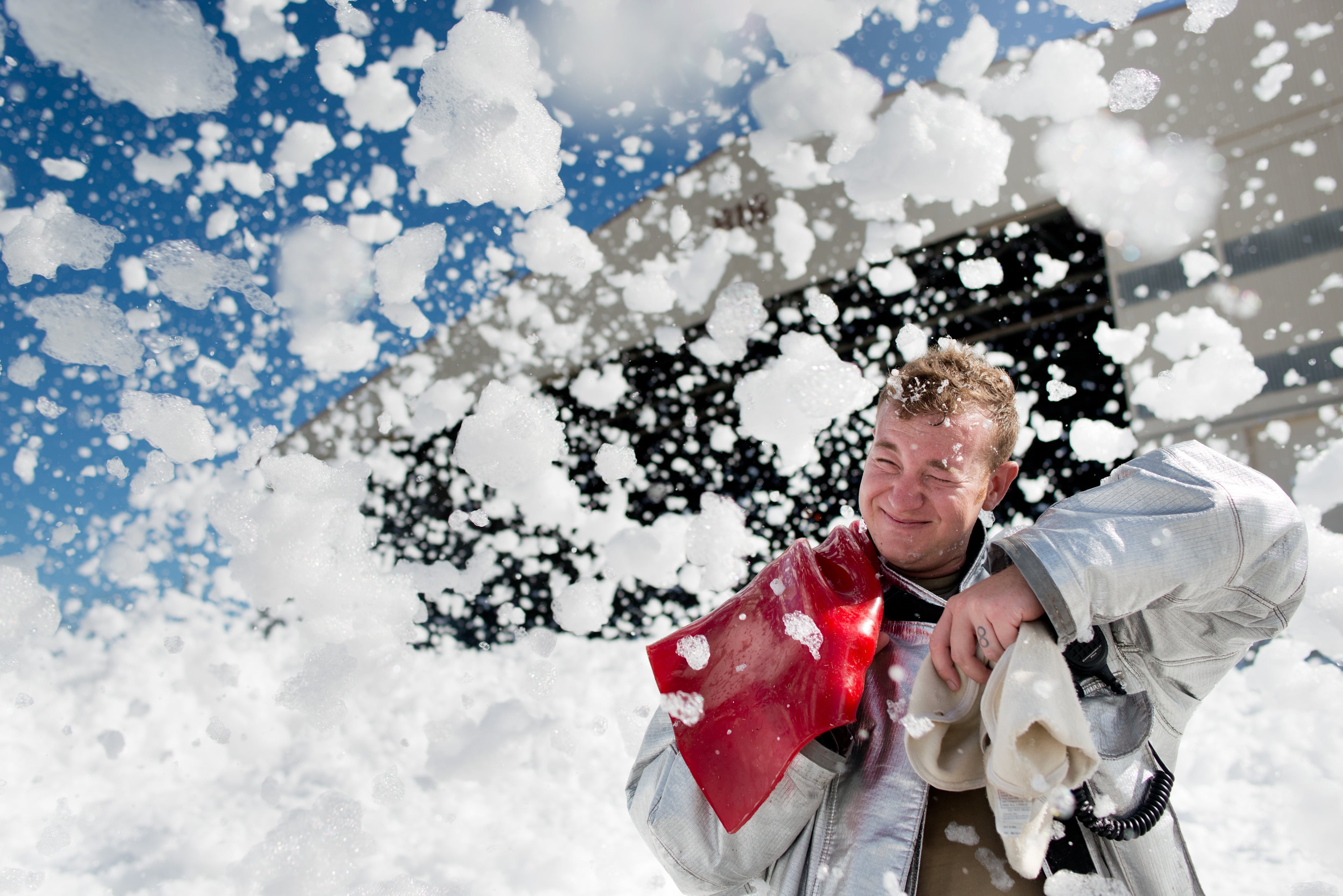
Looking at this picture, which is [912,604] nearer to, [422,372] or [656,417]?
[656,417]

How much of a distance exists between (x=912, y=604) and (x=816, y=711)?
358 mm

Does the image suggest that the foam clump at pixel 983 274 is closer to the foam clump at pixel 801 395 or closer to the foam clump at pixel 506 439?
the foam clump at pixel 801 395

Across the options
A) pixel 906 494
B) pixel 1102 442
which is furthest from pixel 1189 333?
pixel 906 494

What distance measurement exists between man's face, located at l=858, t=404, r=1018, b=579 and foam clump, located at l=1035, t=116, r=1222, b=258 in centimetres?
447

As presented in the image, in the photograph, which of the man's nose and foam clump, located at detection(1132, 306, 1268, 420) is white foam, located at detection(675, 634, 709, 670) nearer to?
the man's nose

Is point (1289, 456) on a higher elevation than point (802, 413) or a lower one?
lower

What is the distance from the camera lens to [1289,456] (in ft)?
15.4

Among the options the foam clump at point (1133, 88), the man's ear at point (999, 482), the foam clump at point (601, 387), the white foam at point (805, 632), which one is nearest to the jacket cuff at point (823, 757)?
the white foam at point (805, 632)

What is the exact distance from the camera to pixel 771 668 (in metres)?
1.34

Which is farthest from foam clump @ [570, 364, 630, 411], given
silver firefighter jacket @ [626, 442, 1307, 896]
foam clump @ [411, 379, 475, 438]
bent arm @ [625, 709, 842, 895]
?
bent arm @ [625, 709, 842, 895]

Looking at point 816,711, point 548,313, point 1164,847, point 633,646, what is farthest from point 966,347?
point 548,313

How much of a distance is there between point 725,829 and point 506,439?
5.76 feet

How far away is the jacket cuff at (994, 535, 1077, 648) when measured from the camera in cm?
100

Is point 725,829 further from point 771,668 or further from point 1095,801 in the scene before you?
point 1095,801
